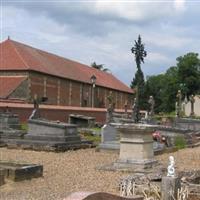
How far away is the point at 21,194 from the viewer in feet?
31.3

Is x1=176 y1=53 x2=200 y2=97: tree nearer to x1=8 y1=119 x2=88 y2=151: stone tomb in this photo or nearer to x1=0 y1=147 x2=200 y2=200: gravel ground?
x1=8 y1=119 x2=88 y2=151: stone tomb

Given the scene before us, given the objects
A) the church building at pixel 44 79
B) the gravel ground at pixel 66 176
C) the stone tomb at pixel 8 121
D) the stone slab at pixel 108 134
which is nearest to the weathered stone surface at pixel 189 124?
the church building at pixel 44 79

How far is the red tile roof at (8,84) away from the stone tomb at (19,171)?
122 feet

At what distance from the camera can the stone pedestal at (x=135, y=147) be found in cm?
1364

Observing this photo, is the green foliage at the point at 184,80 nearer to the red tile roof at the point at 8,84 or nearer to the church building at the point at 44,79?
the church building at the point at 44,79

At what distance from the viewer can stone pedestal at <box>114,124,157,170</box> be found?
13.6 meters

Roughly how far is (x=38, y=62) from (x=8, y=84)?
25.8 ft

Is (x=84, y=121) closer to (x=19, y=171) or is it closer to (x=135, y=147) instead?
(x=135, y=147)

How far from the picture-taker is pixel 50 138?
793 inches

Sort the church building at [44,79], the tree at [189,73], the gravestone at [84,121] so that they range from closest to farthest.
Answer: the gravestone at [84,121], the church building at [44,79], the tree at [189,73]

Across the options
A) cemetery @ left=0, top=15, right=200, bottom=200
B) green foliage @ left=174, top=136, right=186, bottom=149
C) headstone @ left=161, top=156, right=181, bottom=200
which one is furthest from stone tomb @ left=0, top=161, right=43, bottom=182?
green foliage @ left=174, top=136, right=186, bottom=149

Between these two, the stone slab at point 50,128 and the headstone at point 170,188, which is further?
the stone slab at point 50,128

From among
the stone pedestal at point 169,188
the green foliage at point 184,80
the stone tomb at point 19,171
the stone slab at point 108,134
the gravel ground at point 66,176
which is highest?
the green foliage at point 184,80

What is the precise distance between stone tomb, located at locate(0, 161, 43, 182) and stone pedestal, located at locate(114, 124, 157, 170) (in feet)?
9.62
